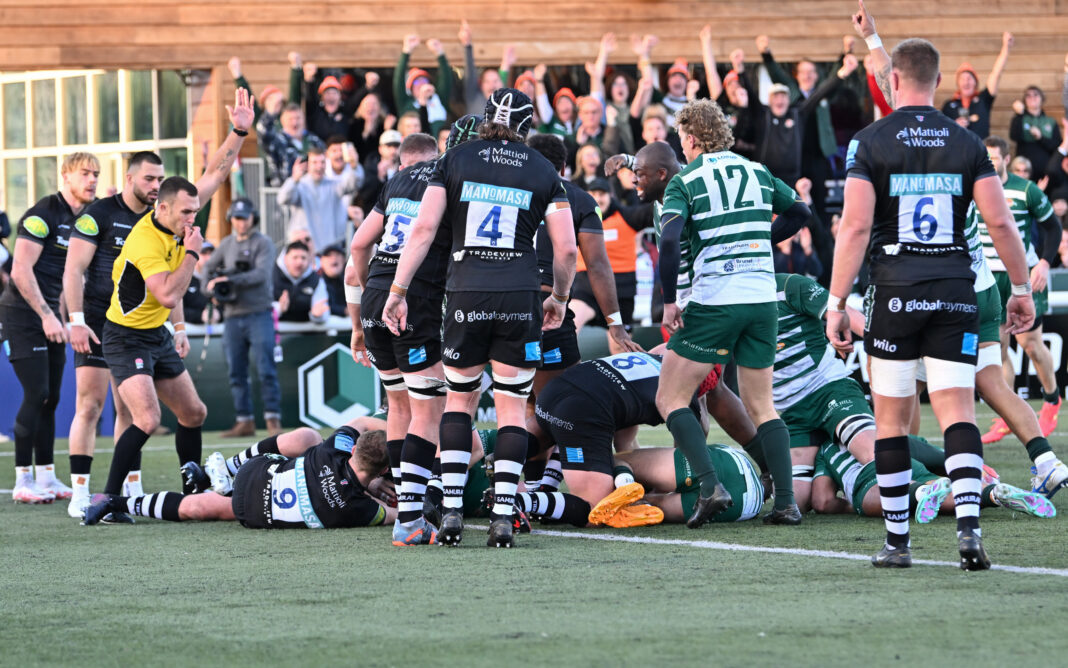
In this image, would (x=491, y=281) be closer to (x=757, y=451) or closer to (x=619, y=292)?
(x=757, y=451)

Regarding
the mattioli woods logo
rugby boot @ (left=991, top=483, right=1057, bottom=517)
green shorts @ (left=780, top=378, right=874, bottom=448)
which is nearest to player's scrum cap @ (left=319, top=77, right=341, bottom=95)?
the mattioli woods logo

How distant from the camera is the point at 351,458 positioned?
7633 millimetres

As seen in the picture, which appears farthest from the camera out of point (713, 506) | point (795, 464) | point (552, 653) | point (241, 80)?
point (241, 80)

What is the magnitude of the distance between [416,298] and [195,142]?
13265mm

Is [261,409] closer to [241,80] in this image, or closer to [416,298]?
[241,80]

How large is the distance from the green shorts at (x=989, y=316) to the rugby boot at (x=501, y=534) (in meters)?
2.92

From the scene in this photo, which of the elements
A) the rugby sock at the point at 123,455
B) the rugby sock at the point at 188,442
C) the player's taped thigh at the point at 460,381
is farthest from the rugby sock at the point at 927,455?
the rugby sock at the point at 123,455

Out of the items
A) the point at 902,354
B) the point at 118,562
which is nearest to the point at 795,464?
the point at 902,354

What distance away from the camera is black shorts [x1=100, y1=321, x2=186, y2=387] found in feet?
28.3

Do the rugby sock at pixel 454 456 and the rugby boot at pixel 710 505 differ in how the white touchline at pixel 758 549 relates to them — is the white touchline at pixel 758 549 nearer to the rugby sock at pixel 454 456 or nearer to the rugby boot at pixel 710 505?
the rugby boot at pixel 710 505

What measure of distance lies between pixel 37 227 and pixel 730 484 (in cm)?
500

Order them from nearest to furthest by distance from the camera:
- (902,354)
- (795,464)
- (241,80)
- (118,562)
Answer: (902,354) → (118,562) → (795,464) → (241,80)

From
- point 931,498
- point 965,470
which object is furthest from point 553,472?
point 965,470

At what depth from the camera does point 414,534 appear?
23.2 ft
